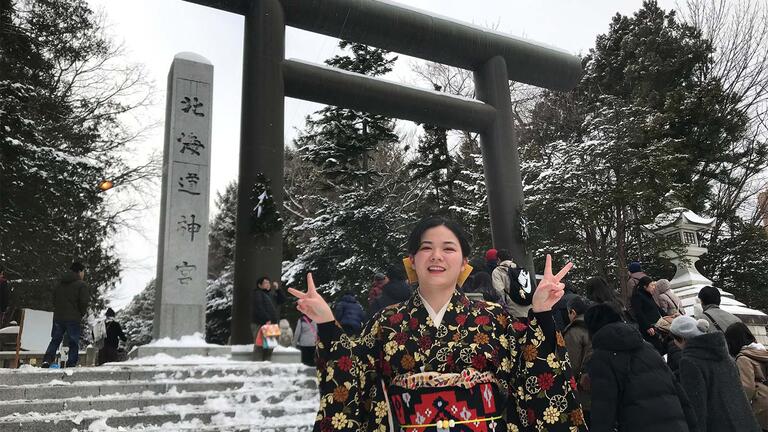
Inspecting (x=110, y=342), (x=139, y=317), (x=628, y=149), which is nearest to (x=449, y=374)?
(x=110, y=342)

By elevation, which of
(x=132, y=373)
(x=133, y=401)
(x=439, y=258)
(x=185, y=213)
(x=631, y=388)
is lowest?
(x=133, y=401)

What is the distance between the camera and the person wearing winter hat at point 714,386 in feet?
11.9

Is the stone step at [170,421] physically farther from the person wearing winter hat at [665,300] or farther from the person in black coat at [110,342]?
the person in black coat at [110,342]

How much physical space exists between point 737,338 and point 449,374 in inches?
134

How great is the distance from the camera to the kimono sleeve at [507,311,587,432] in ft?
6.91

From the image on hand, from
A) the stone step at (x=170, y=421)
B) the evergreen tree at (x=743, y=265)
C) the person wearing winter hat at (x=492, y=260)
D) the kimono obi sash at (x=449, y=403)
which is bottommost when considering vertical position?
the stone step at (x=170, y=421)

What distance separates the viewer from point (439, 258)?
229cm

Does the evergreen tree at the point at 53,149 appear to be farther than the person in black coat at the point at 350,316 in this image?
Yes

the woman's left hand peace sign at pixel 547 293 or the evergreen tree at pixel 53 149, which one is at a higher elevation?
the evergreen tree at pixel 53 149

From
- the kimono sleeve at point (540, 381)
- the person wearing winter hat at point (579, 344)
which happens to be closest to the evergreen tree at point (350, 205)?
the person wearing winter hat at point (579, 344)

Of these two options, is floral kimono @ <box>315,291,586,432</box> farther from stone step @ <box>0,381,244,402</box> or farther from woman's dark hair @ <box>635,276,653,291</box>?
stone step @ <box>0,381,244,402</box>

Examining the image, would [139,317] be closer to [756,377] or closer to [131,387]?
[131,387]

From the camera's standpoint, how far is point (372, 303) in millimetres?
6805

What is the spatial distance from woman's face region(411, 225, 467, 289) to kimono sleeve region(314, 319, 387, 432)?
30 cm
